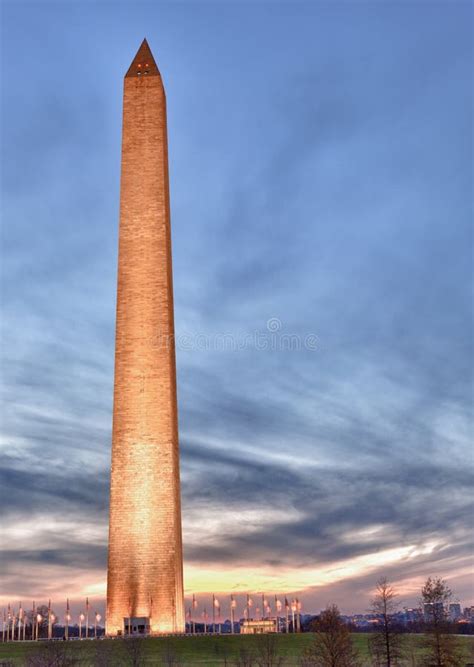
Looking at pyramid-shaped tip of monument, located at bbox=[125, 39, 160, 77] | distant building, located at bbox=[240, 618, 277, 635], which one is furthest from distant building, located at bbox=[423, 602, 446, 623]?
pyramid-shaped tip of monument, located at bbox=[125, 39, 160, 77]

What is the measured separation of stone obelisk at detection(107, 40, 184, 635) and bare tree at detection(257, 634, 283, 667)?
656cm

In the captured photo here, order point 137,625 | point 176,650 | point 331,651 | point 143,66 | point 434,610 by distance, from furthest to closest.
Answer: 1. point 143,66
2. point 137,625
3. point 176,650
4. point 434,610
5. point 331,651

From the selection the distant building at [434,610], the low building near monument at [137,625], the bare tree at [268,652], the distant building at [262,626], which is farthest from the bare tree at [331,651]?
the distant building at [262,626]

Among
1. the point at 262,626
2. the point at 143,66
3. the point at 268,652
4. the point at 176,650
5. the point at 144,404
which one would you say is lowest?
the point at 268,652

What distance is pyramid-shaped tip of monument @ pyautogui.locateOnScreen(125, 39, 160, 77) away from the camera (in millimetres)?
52406

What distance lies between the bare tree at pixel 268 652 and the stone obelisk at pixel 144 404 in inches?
258

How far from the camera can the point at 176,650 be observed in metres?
36.9

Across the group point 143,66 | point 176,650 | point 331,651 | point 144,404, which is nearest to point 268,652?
point 331,651

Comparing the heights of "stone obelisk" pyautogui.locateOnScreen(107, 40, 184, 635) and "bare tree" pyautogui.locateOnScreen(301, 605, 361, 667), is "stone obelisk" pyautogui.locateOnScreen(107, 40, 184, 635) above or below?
above

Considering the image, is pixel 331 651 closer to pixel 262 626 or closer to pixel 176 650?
pixel 176 650

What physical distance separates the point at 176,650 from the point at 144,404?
13321 millimetres

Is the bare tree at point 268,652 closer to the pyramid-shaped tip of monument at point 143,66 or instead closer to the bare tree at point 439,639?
the bare tree at point 439,639

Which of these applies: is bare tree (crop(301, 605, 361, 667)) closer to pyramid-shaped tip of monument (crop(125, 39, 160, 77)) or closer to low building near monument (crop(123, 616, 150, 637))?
low building near monument (crop(123, 616, 150, 637))

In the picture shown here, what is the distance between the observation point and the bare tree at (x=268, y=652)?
111 ft
